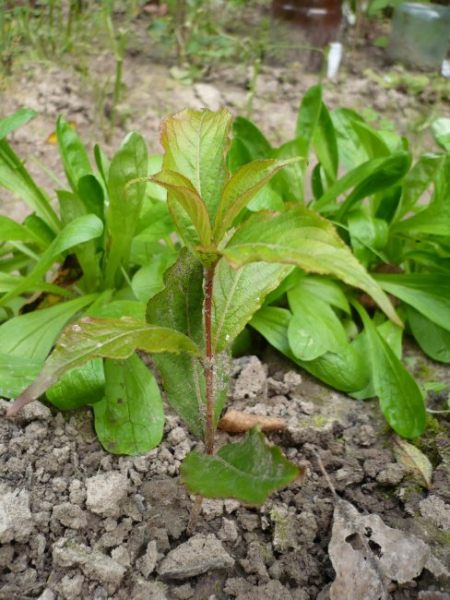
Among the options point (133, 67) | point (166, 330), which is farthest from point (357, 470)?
point (133, 67)

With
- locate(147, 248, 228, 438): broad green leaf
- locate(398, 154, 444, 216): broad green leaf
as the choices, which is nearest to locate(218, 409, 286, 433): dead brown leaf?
locate(147, 248, 228, 438): broad green leaf

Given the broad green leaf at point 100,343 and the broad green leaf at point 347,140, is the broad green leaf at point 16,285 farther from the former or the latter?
the broad green leaf at point 347,140

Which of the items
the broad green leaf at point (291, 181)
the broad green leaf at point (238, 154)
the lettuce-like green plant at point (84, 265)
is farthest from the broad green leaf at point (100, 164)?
the broad green leaf at point (291, 181)

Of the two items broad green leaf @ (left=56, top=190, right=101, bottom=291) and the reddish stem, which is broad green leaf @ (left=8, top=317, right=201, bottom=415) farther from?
broad green leaf @ (left=56, top=190, right=101, bottom=291)

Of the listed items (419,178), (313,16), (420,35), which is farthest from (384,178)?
(420,35)

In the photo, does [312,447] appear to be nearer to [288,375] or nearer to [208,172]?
[288,375]

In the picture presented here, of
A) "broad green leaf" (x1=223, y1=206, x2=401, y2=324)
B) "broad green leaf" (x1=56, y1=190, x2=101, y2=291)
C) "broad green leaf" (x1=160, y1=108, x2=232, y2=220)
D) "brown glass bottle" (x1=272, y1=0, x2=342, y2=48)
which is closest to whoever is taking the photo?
"broad green leaf" (x1=223, y1=206, x2=401, y2=324)
